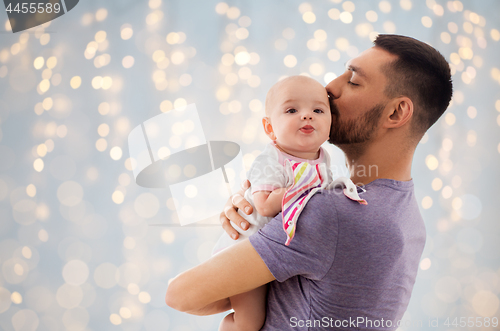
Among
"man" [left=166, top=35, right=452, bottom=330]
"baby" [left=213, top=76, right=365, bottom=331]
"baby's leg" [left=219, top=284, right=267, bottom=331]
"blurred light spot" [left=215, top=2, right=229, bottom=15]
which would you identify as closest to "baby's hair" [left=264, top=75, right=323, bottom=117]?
"baby" [left=213, top=76, right=365, bottom=331]

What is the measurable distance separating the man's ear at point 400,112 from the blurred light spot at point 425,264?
4.35ft

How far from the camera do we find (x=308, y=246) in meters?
0.75

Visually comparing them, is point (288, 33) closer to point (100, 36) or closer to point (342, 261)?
point (100, 36)

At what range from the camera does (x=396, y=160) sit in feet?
3.25

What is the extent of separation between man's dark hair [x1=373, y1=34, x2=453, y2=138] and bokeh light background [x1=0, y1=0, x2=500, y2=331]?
3.10ft

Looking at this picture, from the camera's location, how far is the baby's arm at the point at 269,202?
2.83ft

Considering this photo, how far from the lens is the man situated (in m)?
0.76

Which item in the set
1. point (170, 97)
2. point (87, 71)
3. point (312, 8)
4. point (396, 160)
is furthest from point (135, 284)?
point (312, 8)

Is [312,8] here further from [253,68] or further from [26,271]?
[26,271]

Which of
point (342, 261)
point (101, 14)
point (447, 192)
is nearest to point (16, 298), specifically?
point (101, 14)

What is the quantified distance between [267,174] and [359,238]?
285 millimetres

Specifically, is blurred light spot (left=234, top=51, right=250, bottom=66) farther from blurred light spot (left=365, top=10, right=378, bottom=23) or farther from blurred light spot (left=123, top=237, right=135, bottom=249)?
blurred light spot (left=123, top=237, right=135, bottom=249)

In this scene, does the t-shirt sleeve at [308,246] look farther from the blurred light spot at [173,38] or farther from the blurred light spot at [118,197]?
the blurred light spot at [173,38]

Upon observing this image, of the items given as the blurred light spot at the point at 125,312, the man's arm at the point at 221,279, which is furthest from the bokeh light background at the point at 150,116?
the man's arm at the point at 221,279
